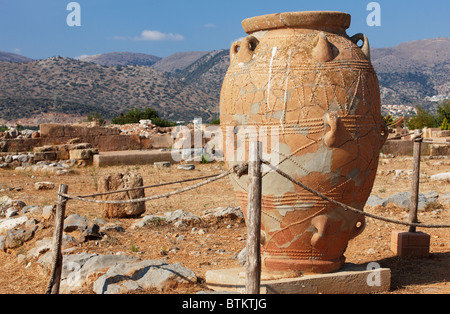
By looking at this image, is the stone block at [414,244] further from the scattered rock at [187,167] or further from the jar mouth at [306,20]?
the scattered rock at [187,167]

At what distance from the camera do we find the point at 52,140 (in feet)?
53.7

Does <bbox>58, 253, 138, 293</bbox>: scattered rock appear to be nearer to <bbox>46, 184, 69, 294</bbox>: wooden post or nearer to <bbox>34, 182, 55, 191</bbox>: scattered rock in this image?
<bbox>46, 184, 69, 294</bbox>: wooden post

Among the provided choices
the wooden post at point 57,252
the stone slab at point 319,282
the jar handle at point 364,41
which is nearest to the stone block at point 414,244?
the stone slab at point 319,282

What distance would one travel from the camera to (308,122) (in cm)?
391

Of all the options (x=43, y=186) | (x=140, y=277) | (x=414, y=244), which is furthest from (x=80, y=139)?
(x=414, y=244)

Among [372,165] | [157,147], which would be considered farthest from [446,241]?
[157,147]

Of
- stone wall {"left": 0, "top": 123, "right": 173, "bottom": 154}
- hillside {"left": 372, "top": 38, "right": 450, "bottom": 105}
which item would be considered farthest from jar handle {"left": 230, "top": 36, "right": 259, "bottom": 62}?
hillside {"left": 372, "top": 38, "right": 450, "bottom": 105}

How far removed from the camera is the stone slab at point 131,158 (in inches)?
556

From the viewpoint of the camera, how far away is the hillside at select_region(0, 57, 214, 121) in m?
49.0

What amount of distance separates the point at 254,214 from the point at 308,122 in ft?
3.45

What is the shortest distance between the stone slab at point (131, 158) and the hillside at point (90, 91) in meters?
34.2

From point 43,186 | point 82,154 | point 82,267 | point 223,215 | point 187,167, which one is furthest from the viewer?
point 82,154

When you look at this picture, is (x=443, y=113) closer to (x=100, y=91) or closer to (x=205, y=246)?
(x=205, y=246)
